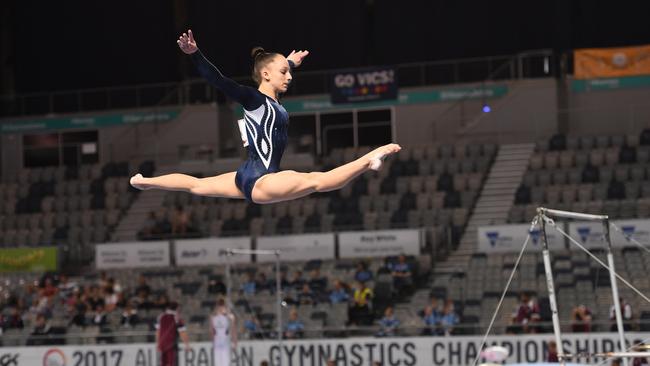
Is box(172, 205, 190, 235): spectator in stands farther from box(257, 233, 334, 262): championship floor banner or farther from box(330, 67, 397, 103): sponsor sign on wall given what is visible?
box(330, 67, 397, 103): sponsor sign on wall

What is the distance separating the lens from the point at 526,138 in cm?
2744

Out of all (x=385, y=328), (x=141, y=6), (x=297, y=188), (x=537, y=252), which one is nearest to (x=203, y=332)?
(x=385, y=328)

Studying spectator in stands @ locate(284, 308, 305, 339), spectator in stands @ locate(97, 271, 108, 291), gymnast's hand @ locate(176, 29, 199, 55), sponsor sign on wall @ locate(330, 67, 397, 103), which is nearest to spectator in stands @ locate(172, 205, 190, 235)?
spectator in stands @ locate(97, 271, 108, 291)

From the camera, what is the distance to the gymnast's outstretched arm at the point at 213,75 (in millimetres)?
8484

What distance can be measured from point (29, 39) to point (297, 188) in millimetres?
26039

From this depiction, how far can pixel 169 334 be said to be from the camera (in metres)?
17.8

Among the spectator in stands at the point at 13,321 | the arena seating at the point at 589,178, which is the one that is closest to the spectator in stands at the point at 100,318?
the spectator in stands at the point at 13,321

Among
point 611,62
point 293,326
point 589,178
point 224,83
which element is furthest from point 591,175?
point 224,83

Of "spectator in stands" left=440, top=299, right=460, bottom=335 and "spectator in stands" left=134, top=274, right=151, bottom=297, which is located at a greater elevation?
"spectator in stands" left=134, top=274, right=151, bottom=297

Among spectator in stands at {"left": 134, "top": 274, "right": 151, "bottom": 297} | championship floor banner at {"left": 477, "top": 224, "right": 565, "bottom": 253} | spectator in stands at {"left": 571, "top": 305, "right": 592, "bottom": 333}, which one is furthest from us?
spectator in stands at {"left": 134, "top": 274, "right": 151, "bottom": 297}

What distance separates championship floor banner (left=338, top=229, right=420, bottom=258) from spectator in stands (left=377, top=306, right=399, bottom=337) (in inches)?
136

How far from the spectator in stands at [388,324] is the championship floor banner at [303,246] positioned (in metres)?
3.78

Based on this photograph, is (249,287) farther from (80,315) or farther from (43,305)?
(43,305)

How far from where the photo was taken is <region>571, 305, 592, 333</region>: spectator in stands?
56.6 feet
